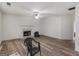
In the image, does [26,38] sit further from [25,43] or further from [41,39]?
[41,39]

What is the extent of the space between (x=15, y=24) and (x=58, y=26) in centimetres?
71

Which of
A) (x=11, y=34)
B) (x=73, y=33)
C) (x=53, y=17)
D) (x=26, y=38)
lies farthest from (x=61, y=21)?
(x=11, y=34)

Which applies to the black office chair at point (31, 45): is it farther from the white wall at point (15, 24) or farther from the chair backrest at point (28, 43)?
the white wall at point (15, 24)

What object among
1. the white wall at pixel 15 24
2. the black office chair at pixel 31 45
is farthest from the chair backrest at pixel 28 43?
the white wall at pixel 15 24

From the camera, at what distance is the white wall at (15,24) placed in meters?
1.35

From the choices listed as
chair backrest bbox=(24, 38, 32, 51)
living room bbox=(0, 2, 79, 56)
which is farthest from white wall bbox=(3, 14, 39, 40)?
chair backrest bbox=(24, 38, 32, 51)

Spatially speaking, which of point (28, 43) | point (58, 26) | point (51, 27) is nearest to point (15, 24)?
point (28, 43)

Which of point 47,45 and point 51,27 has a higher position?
point 51,27

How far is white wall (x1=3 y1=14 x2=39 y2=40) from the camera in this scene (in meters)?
1.35

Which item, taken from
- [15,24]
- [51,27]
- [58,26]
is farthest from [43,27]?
[15,24]

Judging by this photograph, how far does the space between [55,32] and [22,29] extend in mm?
558

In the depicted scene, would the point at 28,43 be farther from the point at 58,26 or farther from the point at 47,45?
the point at 58,26

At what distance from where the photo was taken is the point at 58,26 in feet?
4.71

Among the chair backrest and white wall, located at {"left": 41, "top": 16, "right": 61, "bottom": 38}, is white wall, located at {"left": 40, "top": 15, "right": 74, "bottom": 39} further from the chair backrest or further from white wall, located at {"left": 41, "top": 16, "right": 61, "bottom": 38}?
the chair backrest
